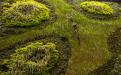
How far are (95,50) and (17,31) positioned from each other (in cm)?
457

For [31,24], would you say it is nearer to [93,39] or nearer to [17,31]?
[17,31]

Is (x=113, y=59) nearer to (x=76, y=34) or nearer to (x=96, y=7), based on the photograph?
(x=76, y=34)

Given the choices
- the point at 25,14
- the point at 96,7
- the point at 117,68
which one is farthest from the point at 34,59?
the point at 96,7

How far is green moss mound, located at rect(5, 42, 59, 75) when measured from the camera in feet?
48.8

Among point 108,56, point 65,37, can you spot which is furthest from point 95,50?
point 65,37

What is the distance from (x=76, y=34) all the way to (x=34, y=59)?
139 inches

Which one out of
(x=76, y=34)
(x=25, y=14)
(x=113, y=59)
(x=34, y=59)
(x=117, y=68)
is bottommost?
(x=117, y=68)

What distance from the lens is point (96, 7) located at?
20.0 m

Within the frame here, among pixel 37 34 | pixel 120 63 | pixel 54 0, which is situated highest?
pixel 54 0

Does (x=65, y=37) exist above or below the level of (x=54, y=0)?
below

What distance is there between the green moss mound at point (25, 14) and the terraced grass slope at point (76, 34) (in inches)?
15.2

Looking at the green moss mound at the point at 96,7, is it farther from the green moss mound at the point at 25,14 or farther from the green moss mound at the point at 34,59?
the green moss mound at the point at 34,59

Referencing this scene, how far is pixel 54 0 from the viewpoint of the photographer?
20.8 meters

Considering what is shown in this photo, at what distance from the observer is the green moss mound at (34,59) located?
48.8ft
